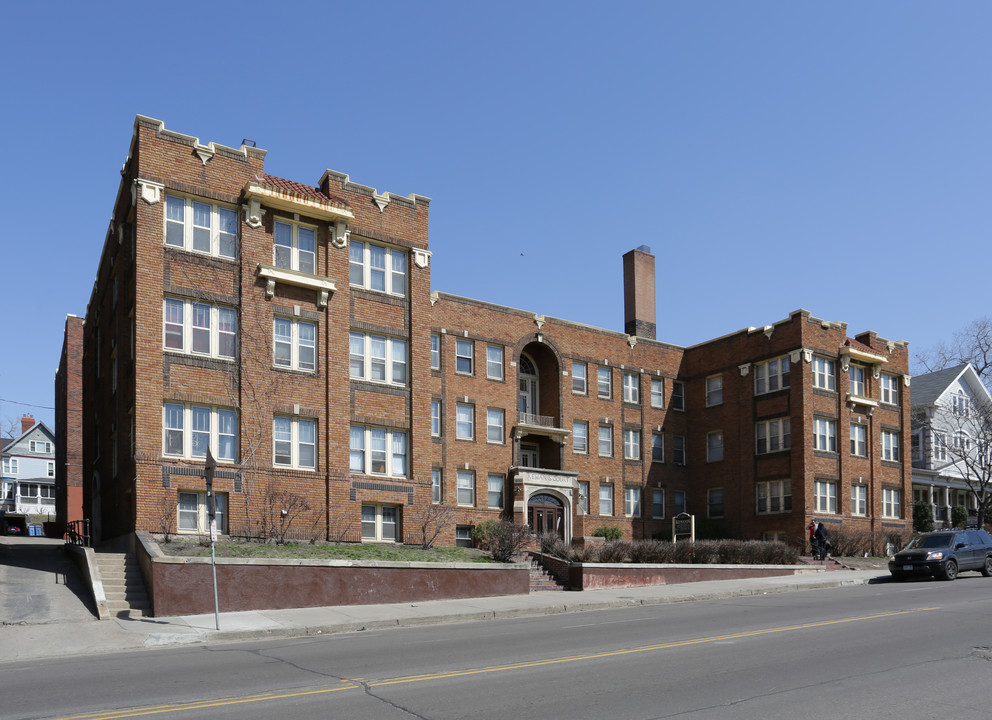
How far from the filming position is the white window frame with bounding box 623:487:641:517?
4441cm

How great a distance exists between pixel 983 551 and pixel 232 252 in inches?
993

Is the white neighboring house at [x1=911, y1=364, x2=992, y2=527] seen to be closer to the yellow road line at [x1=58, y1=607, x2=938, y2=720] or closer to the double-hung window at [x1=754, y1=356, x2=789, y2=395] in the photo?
the double-hung window at [x1=754, y1=356, x2=789, y2=395]

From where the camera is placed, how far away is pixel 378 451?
30.9 m

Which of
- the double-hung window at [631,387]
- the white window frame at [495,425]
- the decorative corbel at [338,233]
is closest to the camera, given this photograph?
the decorative corbel at [338,233]

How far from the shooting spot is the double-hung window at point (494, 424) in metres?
39.8

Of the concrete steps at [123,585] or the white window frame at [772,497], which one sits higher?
the white window frame at [772,497]

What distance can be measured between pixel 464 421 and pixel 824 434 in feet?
57.0

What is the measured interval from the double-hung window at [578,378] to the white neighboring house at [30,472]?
51636 millimetres

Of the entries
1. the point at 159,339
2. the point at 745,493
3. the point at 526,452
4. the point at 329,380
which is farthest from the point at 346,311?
the point at 745,493

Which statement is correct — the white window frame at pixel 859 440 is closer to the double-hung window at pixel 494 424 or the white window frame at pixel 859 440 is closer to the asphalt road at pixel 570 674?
the double-hung window at pixel 494 424

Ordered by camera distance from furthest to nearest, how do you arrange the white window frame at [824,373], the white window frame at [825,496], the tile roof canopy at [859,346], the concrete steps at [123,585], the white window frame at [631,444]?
the white window frame at [631,444]
the tile roof canopy at [859,346]
the white window frame at [824,373]
the white window frame at [825,496]
the concrete steps at [123,585]

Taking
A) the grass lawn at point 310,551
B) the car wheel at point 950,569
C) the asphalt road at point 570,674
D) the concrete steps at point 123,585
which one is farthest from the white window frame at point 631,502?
the asphalt road at point 570,674

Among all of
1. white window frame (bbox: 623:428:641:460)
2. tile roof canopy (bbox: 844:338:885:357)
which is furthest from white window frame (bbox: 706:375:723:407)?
tile roof canopy (bbox: 844:338:885:357)

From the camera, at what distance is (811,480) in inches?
1654
